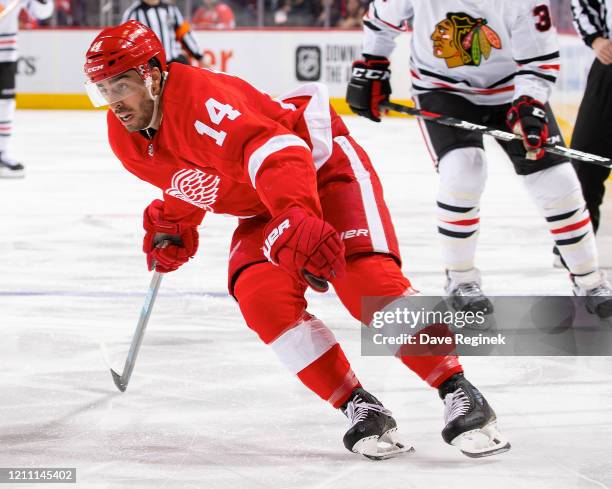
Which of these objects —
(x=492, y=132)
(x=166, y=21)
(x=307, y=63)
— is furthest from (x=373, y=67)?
(x=307, y=63)

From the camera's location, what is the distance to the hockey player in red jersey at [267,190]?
1774mm

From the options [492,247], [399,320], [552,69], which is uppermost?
[552,69]

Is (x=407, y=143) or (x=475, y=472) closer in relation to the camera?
(x=475, y=472)

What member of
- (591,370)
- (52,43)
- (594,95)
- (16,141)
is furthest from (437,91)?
(52,43)

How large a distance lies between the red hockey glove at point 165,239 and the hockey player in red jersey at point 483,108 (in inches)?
33.0

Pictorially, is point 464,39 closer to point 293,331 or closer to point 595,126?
Answer: point 595,126

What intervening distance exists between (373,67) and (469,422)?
1.41 m

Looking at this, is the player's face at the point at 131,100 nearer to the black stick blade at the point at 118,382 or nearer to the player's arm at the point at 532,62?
the black stick blade at the point at 118,382

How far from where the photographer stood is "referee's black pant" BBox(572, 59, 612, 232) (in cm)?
323

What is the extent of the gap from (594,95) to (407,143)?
3.99m

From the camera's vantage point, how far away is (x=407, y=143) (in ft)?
23.8

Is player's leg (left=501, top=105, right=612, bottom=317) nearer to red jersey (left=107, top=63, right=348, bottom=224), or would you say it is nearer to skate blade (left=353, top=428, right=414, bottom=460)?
red jersey (left=107, top=63, right=348, bottom=224)

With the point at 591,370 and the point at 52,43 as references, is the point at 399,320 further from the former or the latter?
the point at 52,43

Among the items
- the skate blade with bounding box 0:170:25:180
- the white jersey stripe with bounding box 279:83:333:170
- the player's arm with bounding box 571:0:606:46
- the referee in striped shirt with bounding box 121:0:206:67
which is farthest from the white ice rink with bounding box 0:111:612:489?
→ the referee in striped shirt with bounding box 121:0:206:67
